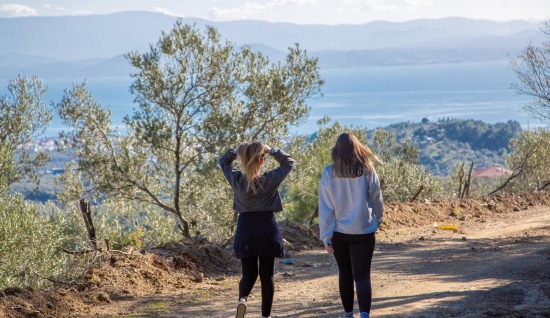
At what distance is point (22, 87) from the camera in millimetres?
27078

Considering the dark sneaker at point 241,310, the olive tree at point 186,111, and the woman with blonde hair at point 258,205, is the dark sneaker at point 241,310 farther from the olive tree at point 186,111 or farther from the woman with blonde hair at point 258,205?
the olive tree at point 186,111

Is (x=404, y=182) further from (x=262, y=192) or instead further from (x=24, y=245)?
(x=262, y=192)

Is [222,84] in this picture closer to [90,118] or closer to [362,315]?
→ [90,118]

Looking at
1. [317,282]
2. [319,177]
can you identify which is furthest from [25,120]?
[317,282]

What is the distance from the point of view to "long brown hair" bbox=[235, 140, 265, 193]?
21.1 feet

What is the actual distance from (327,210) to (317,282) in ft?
12.7

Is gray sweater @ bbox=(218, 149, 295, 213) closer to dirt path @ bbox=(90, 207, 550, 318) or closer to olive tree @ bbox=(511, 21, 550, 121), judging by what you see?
dirt path @ bbox=(90, 207, 550, 318)

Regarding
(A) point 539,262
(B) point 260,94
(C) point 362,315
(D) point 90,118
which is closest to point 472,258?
(A) point 539,262

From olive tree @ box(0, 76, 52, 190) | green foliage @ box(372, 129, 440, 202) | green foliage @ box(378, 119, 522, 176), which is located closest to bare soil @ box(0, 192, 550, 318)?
green foliage @ box(372, 129, 440, 202)

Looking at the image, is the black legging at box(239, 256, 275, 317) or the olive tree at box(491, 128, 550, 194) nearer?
the black legging at box(239, 256, 275, 317)

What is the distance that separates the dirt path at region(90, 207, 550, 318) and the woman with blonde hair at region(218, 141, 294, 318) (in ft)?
4.97

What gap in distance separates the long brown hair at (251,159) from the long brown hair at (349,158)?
737 mm

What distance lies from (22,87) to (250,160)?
23.2 meters

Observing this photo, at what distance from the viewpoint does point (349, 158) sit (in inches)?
246
